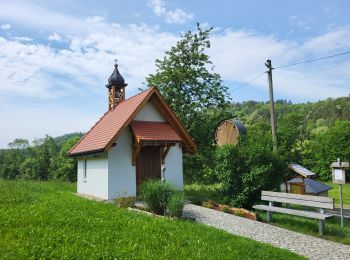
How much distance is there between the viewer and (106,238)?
23.2 feet

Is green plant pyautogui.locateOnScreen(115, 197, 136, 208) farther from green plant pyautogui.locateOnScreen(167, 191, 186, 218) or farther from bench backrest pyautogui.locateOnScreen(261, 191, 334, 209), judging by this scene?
bench backrest pyautogui.locateOnScreen(261, 191, 334, 209)

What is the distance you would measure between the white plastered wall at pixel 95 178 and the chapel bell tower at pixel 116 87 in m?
4.24

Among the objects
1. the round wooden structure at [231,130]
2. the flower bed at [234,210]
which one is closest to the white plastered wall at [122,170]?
the flower bed at [234,210]

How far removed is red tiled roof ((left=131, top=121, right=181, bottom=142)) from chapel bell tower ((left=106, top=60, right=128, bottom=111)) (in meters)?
5.22

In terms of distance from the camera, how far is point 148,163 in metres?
17.0

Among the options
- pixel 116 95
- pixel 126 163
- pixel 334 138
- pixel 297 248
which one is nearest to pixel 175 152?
pixel 126 163

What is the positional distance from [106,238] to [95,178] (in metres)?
10.3

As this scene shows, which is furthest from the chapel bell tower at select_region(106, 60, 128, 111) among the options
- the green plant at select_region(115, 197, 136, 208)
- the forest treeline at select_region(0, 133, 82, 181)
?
the forest treeline at select_region(0, 133, 82, 181)

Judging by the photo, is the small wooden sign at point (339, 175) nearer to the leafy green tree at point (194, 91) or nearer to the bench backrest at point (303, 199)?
the bench backrest at point (303, 199)

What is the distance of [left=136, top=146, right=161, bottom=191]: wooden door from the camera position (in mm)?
16578

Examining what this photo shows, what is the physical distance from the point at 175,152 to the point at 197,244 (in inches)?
409

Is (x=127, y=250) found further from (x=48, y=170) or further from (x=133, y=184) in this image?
(x=48, y=170)

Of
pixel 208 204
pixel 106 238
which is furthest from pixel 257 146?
pixel 106 238

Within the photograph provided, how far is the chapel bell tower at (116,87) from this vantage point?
21.5 meters
